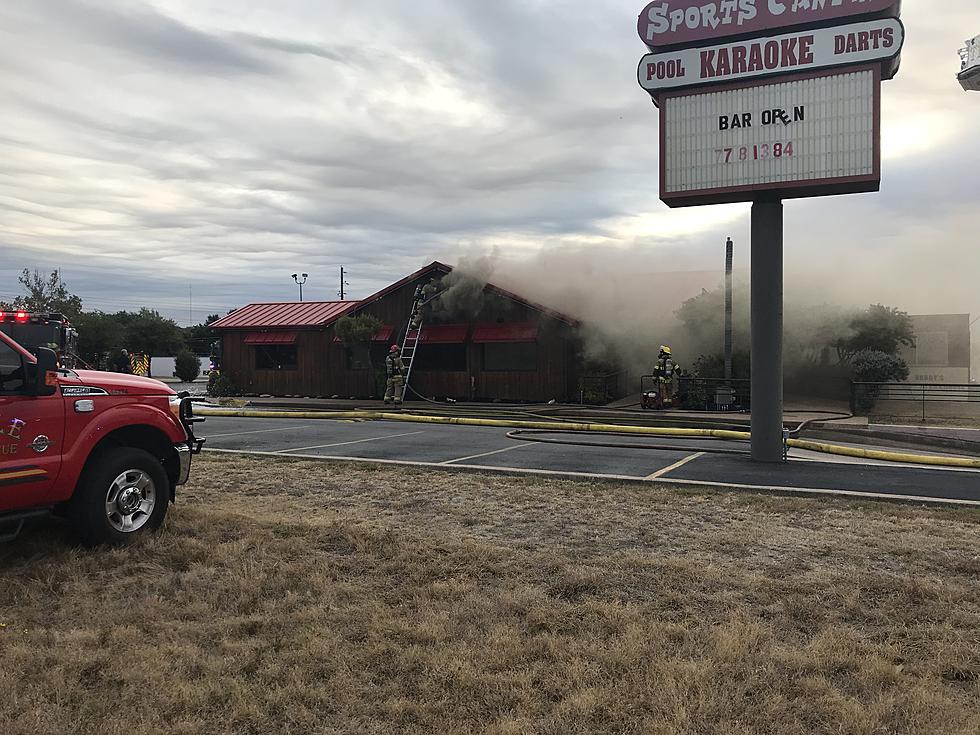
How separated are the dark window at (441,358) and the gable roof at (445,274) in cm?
249

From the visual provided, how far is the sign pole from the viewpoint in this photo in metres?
10.9

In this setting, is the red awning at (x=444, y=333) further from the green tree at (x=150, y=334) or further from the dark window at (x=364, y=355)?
the green tree at (x=150, y=334)

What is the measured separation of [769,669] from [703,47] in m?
10.4

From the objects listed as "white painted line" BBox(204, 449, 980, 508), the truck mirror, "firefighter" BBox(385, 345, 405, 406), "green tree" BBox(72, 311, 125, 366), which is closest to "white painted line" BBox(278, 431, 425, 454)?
"white painted line" BBox(204, 449, 980, 508)

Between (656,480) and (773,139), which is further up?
(773,139)

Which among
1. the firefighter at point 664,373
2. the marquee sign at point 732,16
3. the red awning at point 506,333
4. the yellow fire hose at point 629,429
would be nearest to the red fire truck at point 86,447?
the marquee sign at point 732,16

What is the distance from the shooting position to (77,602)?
4.44 m

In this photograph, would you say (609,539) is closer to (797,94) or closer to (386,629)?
(386,629)

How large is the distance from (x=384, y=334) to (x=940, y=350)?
20851mm

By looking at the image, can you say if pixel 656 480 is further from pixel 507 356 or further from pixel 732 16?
pixel 507 356

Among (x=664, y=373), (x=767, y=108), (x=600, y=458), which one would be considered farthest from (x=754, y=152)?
(x=664, y=373)

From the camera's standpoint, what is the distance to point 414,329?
82.4 ft

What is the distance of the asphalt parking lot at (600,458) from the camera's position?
28.6 ft

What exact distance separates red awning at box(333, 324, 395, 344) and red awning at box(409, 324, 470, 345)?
1350 millimetres
